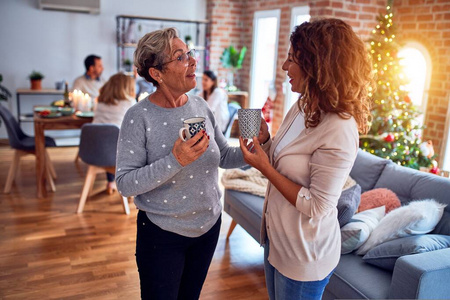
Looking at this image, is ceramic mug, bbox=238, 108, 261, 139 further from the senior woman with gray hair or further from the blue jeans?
the blue jeans

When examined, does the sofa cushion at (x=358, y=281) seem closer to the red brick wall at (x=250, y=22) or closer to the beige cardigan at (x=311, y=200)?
the beige cardigan at (x=311, y=200)

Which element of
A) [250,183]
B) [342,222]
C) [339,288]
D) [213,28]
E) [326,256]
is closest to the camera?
[326,256]

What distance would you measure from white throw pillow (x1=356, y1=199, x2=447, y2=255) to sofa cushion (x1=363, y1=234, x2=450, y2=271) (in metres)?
0.06

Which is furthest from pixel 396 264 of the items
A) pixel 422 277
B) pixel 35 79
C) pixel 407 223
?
pixel 35 79

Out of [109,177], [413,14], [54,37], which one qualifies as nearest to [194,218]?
[109,177]

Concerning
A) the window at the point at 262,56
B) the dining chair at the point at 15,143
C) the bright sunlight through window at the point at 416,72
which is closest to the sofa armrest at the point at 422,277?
the bright sunlight through window at the point at 416,72

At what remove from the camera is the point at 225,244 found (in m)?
3.13

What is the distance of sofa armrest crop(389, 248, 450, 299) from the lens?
1633 millimetres

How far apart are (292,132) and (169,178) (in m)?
0.42

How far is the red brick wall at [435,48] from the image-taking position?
391 centimetres

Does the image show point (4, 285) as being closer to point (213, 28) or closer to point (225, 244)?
point (225, 244)

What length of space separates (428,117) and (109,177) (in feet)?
11.0

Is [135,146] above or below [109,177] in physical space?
above

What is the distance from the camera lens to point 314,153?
1147 millimetres
